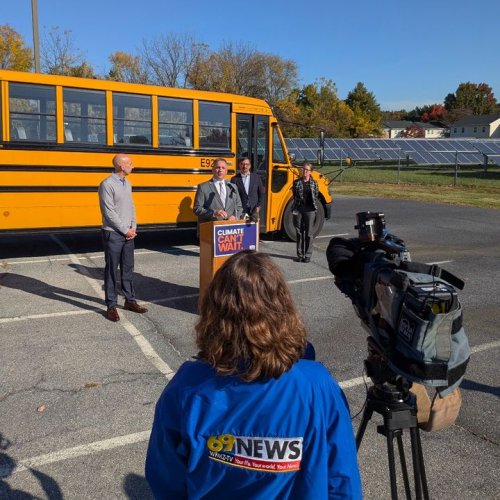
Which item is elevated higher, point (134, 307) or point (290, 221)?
point (290, 221)

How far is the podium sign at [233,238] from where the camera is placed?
19.3ft

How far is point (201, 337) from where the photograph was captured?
154cm

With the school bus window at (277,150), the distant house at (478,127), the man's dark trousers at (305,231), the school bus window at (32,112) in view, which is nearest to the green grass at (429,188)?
the school bus window at (277,150)

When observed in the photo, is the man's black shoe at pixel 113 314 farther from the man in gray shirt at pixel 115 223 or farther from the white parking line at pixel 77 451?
the white parking line at pixel 77 451

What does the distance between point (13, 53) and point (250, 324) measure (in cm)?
3157

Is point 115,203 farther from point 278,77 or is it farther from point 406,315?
point 278,77

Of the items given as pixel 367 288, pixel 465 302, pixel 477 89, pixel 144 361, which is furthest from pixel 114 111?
pixel 477 89

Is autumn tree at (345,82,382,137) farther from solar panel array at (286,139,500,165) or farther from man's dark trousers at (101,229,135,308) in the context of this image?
man's dark trousers at (101,229,135,308)

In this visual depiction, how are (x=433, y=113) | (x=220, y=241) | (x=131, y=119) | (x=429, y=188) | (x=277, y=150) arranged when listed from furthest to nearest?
(x=433, y=113) < (x=429, y=188) < (x=277, y=150) < (x=131, y=119) < (x=220, y=241)

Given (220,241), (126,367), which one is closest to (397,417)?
(126,367)

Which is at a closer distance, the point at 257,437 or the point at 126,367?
the point at 257,437

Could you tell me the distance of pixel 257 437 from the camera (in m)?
1.45

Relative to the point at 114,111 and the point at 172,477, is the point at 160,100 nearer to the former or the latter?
the point at 114,111

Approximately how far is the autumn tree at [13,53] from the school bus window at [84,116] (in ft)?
71.6
